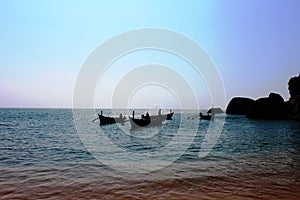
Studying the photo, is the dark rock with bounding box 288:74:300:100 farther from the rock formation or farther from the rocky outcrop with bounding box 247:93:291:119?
the rocky outcrop with bounding box 247:93:291:119

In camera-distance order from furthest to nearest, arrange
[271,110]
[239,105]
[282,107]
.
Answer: [239,105], [271,110], [282,107]

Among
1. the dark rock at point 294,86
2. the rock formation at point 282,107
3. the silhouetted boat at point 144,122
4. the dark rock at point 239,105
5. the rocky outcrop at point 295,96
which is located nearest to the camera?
the silhouetted boat at point 144,122

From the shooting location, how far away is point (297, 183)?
1170 cm

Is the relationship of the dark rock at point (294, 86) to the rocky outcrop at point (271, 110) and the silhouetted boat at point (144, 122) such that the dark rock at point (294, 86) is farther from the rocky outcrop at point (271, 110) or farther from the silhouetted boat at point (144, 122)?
the silhouetted boat at point (144, 122)

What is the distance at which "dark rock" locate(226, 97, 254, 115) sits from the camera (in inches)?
5344

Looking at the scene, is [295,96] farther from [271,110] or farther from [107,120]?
[107,120]

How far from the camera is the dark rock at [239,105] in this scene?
135738mm

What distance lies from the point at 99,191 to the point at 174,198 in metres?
3.01

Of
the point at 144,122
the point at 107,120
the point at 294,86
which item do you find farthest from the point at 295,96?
the point at 107,120

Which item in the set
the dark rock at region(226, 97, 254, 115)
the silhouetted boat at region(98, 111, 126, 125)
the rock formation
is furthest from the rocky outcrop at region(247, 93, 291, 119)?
the silhouetted boat at region(98, 111, 126, 125)

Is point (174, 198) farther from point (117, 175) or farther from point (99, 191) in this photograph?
point (117, 175)

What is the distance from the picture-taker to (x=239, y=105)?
139m

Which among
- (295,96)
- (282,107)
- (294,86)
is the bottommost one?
(282,107)

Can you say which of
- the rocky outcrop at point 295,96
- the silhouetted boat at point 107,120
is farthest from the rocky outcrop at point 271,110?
the silhouetted boat at point 107,120
